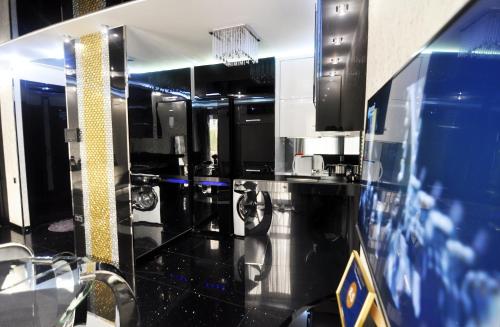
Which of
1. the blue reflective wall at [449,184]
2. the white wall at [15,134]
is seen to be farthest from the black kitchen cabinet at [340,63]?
the white wall at [15,134]

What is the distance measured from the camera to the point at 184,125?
3994mm

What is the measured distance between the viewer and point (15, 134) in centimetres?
402

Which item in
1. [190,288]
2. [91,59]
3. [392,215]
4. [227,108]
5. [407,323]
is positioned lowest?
[190,288]

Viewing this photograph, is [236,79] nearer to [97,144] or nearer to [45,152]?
[97,144]

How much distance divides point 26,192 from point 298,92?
15.4 feet

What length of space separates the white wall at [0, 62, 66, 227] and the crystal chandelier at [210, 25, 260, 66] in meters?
3.40

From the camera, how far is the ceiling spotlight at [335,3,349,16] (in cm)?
152

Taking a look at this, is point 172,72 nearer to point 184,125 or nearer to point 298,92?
point 184,125

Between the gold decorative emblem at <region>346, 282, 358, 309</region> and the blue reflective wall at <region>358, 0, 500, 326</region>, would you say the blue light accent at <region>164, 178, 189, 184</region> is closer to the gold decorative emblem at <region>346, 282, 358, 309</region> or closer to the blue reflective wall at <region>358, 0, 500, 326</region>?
the gold decorative emblem at <region>346, 282, 358, 309</region>

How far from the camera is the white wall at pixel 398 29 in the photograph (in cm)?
71

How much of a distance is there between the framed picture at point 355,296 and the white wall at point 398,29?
31.3 inches

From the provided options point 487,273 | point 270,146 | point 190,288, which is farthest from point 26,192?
point 487,273

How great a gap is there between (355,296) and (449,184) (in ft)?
2.36

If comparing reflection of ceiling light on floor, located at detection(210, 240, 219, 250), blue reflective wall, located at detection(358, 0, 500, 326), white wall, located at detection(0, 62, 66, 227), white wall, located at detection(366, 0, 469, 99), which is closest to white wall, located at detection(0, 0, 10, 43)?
white wall, located at detection(0, 62, 66, 227)
